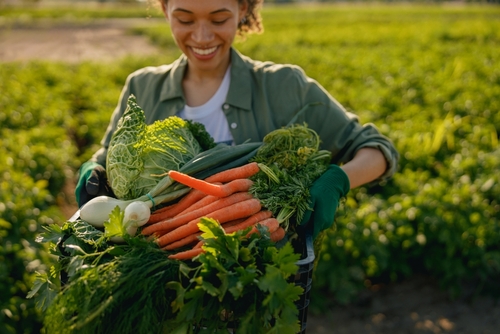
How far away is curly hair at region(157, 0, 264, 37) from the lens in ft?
8.82

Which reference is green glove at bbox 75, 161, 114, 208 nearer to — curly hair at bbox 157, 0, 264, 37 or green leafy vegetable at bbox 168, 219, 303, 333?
green leafy vegetable at bbox 168, 219, 303, 333

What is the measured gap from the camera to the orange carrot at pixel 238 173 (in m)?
1.98

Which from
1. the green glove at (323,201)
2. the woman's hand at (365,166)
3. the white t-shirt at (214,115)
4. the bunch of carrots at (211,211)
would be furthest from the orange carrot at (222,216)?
the white t-shirt at (214,115)

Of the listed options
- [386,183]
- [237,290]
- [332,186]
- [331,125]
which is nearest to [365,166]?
[331,125]

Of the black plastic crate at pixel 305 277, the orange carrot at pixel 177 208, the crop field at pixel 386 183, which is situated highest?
the orange carrot at pixel 177 208

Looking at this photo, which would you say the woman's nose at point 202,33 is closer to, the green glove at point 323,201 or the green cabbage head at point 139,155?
the green cabbage head at point 139,155

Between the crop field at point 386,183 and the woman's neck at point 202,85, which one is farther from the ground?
the woman's neck at point 202,85

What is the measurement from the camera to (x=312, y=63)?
1105 cm

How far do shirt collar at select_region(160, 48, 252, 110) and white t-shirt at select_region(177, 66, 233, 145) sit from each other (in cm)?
8

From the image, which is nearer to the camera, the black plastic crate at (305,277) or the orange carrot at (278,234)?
the black plastic crate at (305,277)

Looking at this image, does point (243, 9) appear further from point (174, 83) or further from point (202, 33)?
point (174, 83)

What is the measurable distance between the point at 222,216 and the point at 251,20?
1356mm

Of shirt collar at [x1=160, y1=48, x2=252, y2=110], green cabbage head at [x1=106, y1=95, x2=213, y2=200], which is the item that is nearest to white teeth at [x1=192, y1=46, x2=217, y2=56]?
shirt collar at [x1=160, y1=48, x2=252, y2=110]

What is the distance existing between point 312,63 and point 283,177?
31.2 feet
